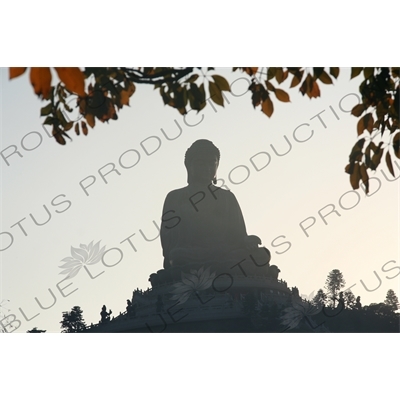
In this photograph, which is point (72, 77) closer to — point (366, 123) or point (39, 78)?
point (39, 78)

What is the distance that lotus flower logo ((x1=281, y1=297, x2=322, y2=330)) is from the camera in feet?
28.7

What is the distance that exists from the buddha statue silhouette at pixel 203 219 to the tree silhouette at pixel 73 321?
6.11 feet

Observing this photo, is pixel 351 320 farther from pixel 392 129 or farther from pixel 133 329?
pixel 392 129

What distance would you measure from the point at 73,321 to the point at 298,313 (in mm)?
A: 2823

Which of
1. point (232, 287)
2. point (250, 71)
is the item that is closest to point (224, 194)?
point (232, 287)

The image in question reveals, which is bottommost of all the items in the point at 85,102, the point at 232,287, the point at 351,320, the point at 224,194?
the point at 351,320

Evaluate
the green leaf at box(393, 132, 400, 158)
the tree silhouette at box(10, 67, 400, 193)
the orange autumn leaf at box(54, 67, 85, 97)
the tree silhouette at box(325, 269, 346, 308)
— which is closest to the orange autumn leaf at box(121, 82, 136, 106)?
the tree silhouette at box(10, 67, 400, 193)

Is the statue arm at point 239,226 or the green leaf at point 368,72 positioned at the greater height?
the green leaf at point 368,72

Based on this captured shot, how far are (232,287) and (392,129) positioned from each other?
5724mm

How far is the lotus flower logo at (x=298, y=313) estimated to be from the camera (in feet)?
28.7

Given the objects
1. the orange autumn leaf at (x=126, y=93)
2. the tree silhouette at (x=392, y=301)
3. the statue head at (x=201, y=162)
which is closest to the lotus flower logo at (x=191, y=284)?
the statue head at (x=201, y=162)

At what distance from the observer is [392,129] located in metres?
4.02

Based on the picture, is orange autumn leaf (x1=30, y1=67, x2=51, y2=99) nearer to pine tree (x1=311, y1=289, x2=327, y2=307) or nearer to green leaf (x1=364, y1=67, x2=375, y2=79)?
green leaf (x1=364, y1=67, x2=375, y2=79)

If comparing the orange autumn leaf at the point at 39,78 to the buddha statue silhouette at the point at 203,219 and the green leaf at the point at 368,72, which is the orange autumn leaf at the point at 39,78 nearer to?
the green leaf at the point at 368,72
